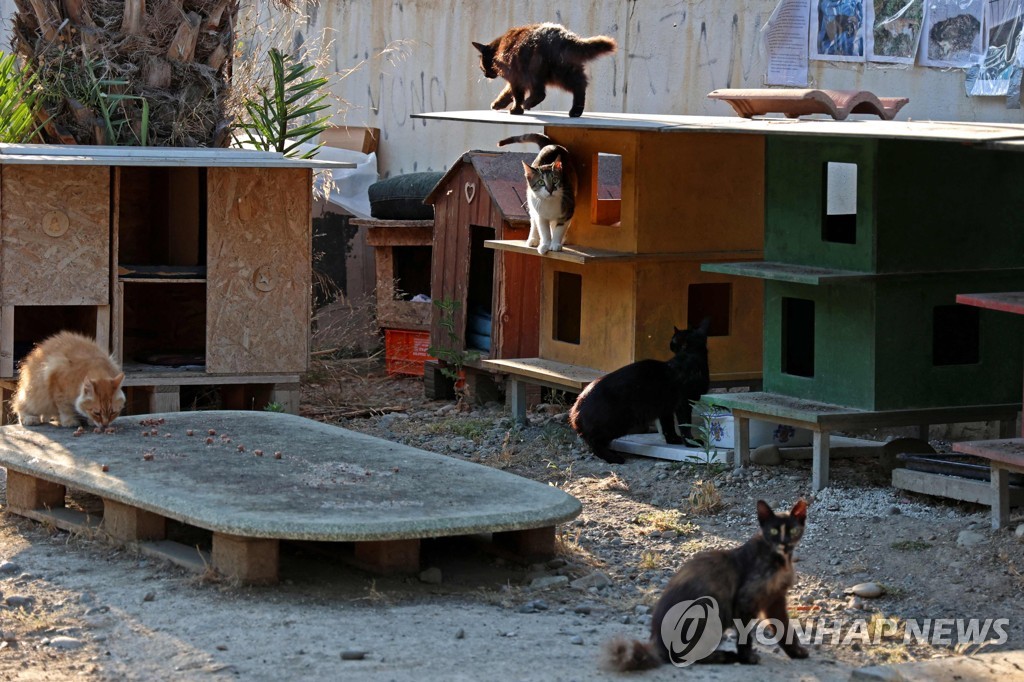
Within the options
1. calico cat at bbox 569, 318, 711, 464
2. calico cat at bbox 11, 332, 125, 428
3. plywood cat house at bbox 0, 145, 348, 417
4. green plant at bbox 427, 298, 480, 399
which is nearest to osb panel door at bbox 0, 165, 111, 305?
plywood cat house at bbox 0, 145, 348, 417

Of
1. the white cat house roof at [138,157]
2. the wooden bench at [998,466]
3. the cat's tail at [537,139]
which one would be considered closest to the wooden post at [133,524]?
the white cat house roof at [138,157]

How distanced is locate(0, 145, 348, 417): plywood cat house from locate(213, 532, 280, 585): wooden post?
343 cm

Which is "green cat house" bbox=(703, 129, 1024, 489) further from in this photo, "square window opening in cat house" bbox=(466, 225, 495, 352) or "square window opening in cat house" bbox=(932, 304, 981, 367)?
"square window opening in cat house" bbox=(466, 225, 495, 352)

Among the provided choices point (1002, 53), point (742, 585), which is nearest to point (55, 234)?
point (742, 585)

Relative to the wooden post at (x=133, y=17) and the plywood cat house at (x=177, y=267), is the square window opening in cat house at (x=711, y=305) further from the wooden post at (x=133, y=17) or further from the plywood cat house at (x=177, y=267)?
the wooden post at (x=133, y=17)

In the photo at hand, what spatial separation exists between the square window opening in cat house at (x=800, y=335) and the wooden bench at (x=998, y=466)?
1733mm

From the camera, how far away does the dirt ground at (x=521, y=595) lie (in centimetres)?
477

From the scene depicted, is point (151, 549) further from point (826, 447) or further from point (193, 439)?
point (826, 447)

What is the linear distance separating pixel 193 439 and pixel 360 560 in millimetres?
1603

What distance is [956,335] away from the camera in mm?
7492

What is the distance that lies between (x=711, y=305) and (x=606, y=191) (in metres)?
1.26

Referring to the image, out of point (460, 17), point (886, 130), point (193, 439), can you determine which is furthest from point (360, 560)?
point (460, 17)

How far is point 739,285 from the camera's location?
8844 mm

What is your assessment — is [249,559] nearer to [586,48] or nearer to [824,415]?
[824,415]
